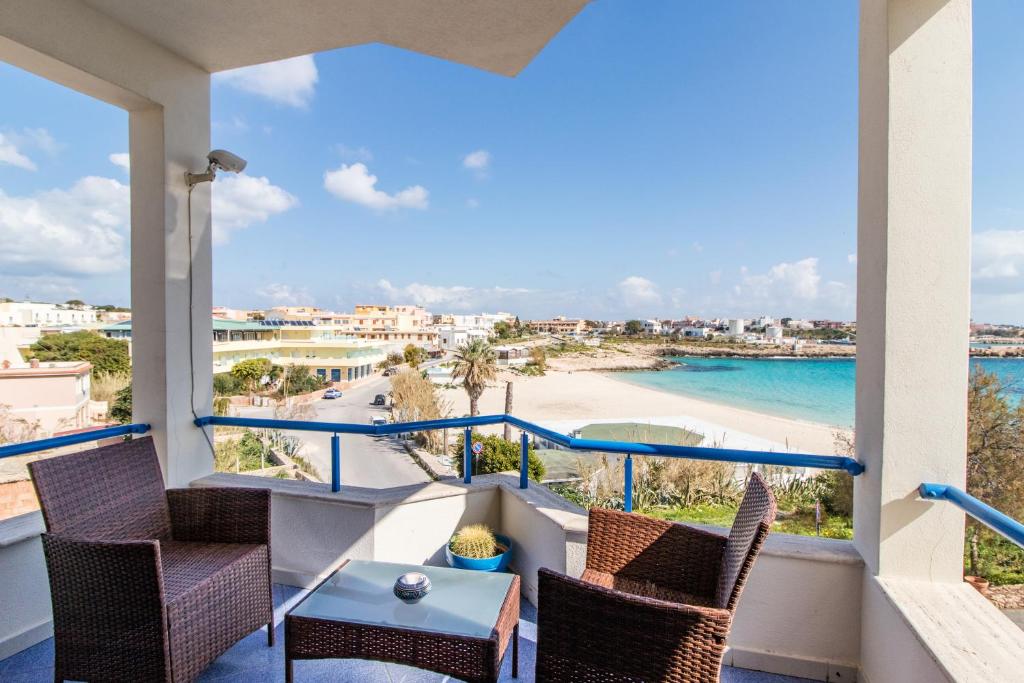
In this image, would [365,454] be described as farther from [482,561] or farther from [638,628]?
[638,628]

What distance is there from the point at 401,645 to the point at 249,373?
2789 centimetres

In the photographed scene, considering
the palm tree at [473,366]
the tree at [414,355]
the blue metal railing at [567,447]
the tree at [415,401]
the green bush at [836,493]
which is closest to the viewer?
the blue metal railing at [567,447]

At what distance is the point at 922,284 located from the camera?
1.54 metres

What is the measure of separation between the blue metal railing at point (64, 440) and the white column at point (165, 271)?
88mm

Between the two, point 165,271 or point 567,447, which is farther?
point 165,271

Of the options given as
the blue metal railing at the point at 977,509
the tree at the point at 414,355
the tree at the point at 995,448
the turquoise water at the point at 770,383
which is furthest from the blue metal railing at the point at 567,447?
Result: the tree at the point at 414,355

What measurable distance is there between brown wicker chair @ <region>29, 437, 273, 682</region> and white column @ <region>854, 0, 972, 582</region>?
7.49ft

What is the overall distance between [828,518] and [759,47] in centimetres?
1661

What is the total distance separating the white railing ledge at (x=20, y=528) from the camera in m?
1.90

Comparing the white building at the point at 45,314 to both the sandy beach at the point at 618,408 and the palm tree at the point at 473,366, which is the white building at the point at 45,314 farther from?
the sandy beach at the point at 618,408

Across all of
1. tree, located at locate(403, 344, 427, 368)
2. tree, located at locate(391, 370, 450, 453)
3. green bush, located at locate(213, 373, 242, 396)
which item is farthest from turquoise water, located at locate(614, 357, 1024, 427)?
green bush, located at locate(213, 373, 242, 396)

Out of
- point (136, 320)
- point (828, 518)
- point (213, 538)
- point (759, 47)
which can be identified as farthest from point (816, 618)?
point (759, 47)

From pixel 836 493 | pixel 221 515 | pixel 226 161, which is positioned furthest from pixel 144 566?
pixel 836 493

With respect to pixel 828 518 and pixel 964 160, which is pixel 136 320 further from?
pixel 828 518
